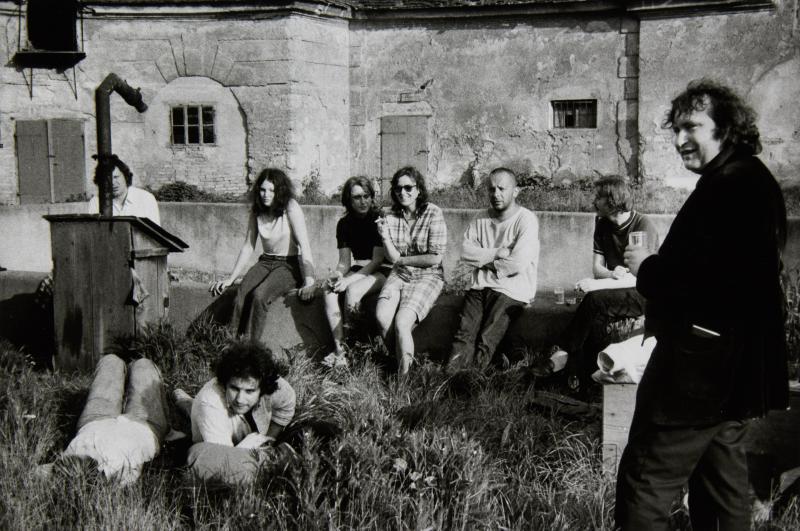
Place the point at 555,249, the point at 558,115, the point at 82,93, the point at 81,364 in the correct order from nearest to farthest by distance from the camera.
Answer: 1. the point at 81,364
2. the point at 555,249
3. the point at 558,115
4. the point at 82,93

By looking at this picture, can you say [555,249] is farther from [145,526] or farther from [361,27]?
[361,27]

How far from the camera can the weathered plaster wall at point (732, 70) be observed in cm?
1590

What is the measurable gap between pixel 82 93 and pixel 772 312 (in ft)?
61.2

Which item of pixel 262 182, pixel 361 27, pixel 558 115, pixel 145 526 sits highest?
pixel 361 27

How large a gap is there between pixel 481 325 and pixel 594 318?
2.60 ft

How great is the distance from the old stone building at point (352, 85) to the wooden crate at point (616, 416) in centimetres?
1323

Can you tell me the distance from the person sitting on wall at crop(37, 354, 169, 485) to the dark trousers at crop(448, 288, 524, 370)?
1769 mm

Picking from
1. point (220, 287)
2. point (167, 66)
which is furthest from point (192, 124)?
point (220, 287)

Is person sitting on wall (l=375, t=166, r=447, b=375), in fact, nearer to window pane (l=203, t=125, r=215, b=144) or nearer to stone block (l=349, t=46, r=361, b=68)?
window pane (l=203, t=125, r=215, b=144)

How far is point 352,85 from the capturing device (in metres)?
19.1

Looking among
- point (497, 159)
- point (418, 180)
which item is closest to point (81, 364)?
point (418, 180)

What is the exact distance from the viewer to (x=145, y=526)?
3.66m

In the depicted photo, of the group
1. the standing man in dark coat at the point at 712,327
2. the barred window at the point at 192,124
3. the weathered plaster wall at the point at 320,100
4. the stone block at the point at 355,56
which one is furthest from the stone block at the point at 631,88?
the standing man in dark coat at the point at 712,327

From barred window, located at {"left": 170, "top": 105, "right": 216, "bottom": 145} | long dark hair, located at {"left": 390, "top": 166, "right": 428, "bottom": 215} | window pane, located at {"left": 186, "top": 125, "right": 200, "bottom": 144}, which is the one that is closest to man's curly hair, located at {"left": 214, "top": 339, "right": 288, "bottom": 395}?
long dark hair, located at {"left": 390, "top": 166, "right": 428, "bottom": 215}
